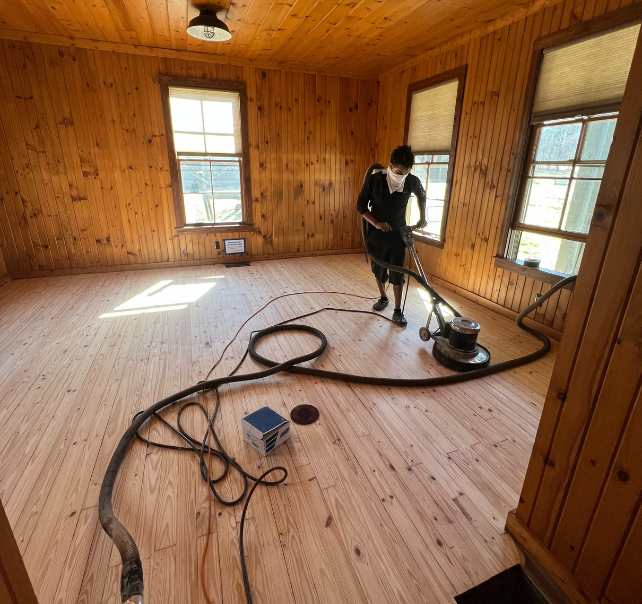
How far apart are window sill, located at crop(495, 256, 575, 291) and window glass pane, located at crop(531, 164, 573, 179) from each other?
0.79 metres

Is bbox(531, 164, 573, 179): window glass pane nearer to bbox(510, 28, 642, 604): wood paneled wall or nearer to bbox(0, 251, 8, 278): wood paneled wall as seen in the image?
bbox(510, 28, 642, 604): wood paneled wall

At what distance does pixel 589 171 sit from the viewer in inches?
106

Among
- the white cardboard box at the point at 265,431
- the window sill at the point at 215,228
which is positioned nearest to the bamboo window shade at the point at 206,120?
the window sill at the point at 215,228

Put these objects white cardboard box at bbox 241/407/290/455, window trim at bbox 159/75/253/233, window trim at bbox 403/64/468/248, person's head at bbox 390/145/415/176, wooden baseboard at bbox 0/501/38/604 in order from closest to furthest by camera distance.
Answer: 1. wooden baseboard at bbox 0/501/38/604
2. white cardboard box at bbox 241/407/290/455
3. person's head at bbox 390/145/415/176
4. window trim at bbox 403/64/468/248
5. window trim at bbox 159/75/253/233

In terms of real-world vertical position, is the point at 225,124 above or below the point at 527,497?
above

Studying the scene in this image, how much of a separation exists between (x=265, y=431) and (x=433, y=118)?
421 cm

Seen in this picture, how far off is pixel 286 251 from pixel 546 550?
16.0ft

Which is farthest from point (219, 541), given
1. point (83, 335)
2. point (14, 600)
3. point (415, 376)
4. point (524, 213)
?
point (524, 213)

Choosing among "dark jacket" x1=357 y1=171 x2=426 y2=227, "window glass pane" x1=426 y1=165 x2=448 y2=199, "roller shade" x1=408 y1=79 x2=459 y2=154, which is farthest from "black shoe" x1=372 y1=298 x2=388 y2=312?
"roller shade" x1=408 y1=79 x2=459 y2=154

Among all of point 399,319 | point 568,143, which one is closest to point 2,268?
point 399,319

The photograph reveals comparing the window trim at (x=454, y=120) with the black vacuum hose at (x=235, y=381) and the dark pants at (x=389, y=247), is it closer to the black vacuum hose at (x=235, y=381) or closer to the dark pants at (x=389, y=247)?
the dark pants at (x=389, y=247)

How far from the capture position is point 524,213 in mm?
3287

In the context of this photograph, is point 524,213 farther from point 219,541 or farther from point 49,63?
point 49,63

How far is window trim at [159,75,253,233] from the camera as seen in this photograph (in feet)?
14.3
